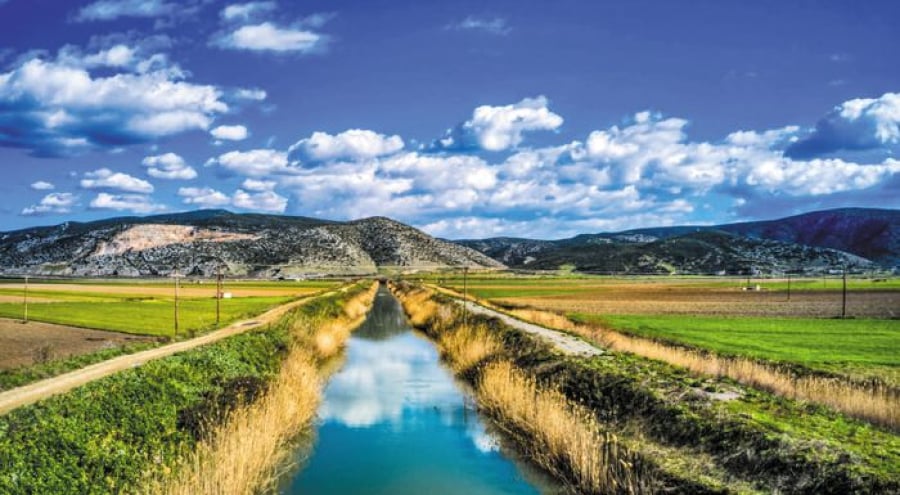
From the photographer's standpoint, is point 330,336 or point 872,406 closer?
point 872,406

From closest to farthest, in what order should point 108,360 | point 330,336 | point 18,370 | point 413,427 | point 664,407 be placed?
point 664,407
point 413,427
point 18,370
point 108,360
point 330,336

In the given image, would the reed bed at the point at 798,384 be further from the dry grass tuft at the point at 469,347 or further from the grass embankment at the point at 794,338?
the dry grass tuft at the point at 469,347

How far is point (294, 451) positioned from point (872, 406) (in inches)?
518

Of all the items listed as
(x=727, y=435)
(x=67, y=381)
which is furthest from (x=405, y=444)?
(x=67, y=381)

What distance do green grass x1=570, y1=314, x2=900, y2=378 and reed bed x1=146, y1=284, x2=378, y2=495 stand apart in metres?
15.4

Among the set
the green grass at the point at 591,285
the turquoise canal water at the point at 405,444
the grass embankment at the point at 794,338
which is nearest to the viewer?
the turquoise canal water at the point at 405,444

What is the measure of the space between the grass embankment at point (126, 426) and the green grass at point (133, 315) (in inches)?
857

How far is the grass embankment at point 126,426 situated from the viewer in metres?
8.76

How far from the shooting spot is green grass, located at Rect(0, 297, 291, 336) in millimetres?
40406

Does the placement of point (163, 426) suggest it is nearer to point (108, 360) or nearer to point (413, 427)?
point (413, 427)

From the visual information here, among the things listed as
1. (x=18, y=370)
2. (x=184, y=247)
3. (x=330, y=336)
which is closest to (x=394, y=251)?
(x=184, y=247)

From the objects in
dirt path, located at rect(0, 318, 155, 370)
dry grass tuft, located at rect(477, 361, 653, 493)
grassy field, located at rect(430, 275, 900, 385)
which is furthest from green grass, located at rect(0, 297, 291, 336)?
grassy field, located at rect(430, 275, 900, 385)

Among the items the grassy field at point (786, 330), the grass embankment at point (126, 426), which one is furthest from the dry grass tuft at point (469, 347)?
the grass embankment at point (126, 426)

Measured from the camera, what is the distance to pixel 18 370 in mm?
21906
